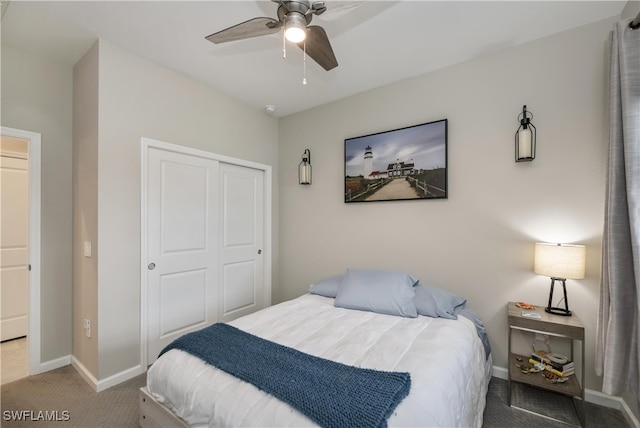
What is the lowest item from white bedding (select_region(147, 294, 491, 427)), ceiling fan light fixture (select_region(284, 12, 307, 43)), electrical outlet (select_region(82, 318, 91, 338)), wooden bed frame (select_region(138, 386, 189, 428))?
wooden bed frame (select_region(138, 386, 189, 428))

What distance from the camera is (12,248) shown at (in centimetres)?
316

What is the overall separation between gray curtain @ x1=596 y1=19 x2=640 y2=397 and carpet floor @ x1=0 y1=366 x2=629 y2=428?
46 centimetres

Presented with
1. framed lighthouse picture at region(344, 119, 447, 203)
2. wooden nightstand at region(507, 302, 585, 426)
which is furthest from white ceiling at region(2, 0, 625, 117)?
wooden nightstand at region(507, 302, 585, 426)

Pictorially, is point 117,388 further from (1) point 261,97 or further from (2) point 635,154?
(2) point 635,154

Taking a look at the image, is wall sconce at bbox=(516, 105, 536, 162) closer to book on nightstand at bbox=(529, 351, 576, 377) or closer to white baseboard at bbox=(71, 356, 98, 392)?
book on nightstand at bbox=(529, 351, 576, 377)

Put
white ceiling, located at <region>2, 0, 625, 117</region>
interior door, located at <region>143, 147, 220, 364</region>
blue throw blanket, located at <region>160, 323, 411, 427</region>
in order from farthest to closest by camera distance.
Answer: interior door, located at <region>143, 147, 220, 364</region>, white ceiling, located at <region>2, 0, 625, 117</region>, blue throw blanket, located at <region>160, 323, 411, 427</region>

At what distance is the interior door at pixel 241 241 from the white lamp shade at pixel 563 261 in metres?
2.87

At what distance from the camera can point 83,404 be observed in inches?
80.0

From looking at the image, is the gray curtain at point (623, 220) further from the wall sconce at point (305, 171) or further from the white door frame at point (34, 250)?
the white door frame at point (34, 250)

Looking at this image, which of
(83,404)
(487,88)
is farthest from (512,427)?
(83,404)

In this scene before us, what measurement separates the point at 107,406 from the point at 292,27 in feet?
9.06

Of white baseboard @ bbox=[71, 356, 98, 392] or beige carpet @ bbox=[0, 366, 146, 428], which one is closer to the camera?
beige carpet @ bbox=[0, 366, 146, 428]

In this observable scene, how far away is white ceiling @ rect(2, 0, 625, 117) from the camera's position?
75.0 inches

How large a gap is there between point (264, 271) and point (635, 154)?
346cm
